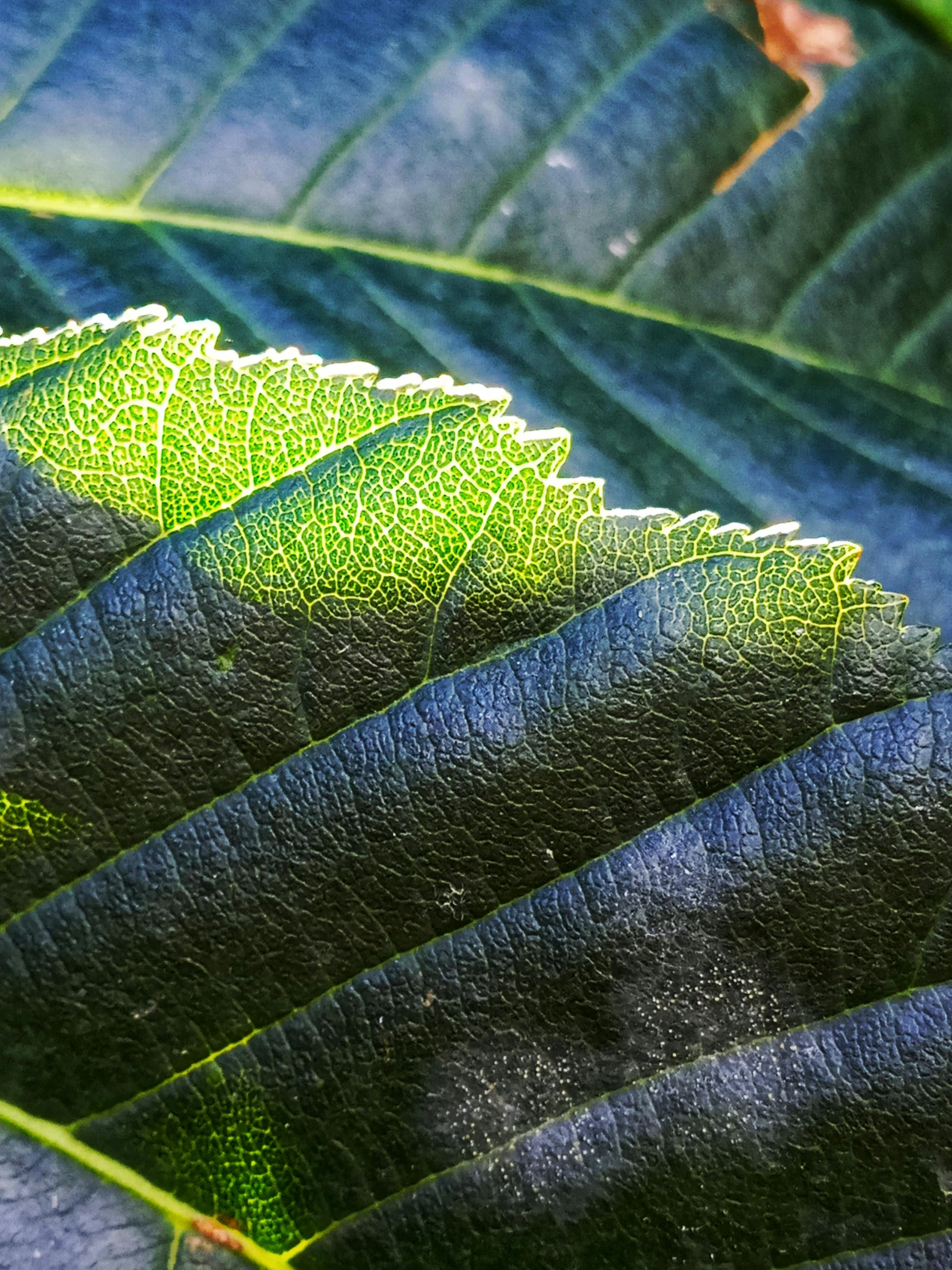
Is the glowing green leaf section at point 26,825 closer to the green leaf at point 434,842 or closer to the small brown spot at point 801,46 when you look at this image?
the green leaf at point 434,842

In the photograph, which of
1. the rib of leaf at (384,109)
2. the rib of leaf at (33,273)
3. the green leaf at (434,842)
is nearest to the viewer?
the green leaf at (434,842)

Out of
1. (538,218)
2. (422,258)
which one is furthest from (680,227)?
(422,258)

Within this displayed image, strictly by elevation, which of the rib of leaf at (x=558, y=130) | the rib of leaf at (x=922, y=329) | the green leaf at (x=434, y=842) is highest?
the rib of leaf at (x=558, y=130)

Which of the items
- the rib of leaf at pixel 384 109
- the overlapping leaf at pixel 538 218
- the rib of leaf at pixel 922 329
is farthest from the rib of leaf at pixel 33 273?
the rib of leaf at pixel 922 329

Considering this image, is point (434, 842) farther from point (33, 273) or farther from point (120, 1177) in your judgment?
point (33, 273)

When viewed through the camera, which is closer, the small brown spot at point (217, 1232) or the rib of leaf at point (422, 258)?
the small brown spot at point (217, 1232)

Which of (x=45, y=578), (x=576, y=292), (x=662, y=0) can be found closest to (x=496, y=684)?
(x=45, y=578)
